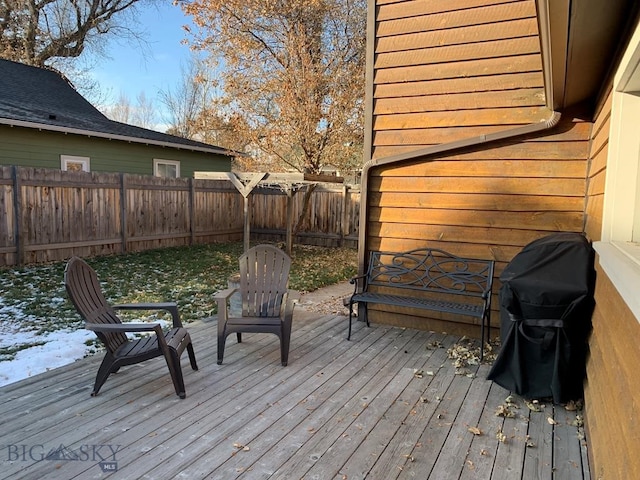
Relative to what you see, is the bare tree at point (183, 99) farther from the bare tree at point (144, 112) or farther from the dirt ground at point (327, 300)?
the dirt ground at point (327, 300)

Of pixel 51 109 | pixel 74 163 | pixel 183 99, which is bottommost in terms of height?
pixel 74 163

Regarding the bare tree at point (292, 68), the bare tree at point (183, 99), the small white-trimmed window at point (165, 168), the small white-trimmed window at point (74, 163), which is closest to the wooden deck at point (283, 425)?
the bare tree at point (292, 68)

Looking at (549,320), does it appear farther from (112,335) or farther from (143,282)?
(143,282)

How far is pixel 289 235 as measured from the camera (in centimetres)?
855

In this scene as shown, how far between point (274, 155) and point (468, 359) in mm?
7058

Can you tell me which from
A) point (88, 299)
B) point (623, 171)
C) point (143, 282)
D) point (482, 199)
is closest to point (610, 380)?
point (623, 171)

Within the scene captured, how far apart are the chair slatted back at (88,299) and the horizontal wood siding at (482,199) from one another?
2561 millimetres

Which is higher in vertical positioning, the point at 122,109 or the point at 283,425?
the point at 122,109

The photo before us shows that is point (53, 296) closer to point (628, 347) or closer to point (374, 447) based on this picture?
point (374, 447)

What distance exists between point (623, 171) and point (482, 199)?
180 centimetres

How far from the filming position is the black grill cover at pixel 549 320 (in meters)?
2.49

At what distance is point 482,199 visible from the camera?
397cm

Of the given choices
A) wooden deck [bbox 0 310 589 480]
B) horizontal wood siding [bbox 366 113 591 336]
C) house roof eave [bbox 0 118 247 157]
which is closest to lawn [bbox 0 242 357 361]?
→ wooden deck [bbox 0 310 589 480]

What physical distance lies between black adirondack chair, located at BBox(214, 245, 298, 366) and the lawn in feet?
4.16
